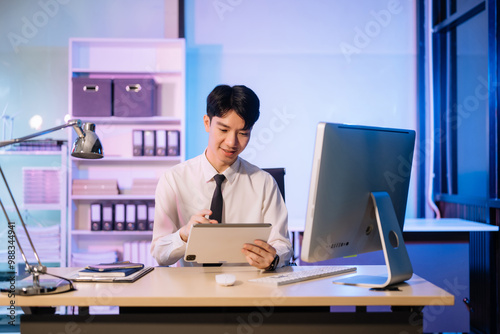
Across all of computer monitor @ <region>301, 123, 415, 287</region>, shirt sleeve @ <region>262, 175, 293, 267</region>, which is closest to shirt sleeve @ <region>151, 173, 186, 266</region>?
shirt sleeve @ <region>262, 175, 293, 267</region>

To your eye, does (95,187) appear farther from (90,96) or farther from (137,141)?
(90,96)

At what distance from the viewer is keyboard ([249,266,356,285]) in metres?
1.62

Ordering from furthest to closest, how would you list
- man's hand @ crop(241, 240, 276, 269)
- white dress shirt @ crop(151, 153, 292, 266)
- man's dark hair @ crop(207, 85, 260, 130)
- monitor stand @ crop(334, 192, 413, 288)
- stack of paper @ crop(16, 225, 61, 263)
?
stack of paper @ crop(16, 225, 61, 263)
white dress shirt @ crop(151, 153, 292, 266)
man's dark hair @ crop(207, 85, 260, 130)
man's hand @ crop(241, 240, 276, 269)
monitor stand @ crop(334, 192, 413, 288)

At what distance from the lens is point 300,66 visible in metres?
4.28

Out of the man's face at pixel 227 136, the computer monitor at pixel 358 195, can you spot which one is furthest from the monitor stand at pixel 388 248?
the man's face at pixel 227 136

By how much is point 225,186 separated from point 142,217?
1.85m

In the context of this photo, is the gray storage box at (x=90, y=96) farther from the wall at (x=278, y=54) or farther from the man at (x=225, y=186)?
the man at (x=225, y=186)

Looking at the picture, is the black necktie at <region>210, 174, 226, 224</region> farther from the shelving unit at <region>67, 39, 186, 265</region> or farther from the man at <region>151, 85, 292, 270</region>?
the shelving unit at <region>67, 39, 186, 265</region>

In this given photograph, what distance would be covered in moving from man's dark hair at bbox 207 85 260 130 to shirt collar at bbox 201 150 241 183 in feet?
0.76

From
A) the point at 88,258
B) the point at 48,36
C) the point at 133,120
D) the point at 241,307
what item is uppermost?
the point at 48,36

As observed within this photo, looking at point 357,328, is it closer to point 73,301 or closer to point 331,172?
point 331,172

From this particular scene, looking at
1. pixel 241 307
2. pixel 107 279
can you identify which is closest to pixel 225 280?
pixel 241 307

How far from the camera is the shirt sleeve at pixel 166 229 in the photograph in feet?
6.32

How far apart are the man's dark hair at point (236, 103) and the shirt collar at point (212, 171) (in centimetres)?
23
